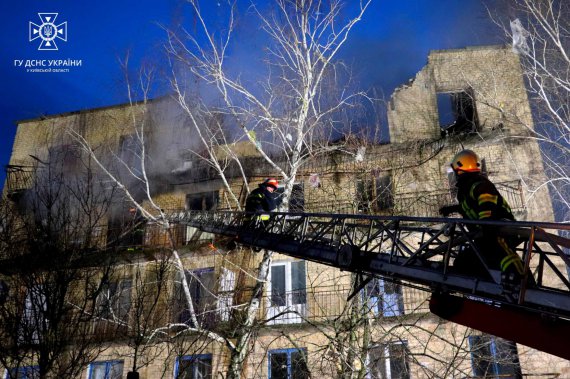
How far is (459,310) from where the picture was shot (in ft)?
14.9

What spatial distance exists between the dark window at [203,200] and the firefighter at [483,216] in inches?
550

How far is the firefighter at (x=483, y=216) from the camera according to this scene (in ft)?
12.7

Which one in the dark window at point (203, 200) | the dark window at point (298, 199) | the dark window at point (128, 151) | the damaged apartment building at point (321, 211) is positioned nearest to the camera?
the damaged apartment building at point (321, 211)

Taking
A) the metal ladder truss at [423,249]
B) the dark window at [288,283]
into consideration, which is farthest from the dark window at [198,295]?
the metal ladder truss at [423,249]

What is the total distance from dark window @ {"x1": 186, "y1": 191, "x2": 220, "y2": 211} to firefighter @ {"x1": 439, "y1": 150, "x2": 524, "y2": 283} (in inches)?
550

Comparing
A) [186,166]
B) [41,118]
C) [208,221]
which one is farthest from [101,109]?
[208,221]

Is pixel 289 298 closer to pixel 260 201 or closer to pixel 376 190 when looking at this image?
pixel 376 190

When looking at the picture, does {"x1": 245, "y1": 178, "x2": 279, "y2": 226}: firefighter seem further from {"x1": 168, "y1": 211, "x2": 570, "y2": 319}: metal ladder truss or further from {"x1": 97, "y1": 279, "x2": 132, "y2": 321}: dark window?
{"x1": 97, "y1": 279, "x2": 132, "y2": 321}: dark window

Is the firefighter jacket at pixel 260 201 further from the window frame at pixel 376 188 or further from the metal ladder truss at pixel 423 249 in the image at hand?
the window frame at pixel 376 188

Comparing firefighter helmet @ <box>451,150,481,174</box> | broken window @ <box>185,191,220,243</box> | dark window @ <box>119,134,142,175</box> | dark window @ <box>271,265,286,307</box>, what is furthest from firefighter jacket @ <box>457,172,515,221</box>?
dark window @ <box>119,134,142,175</box>

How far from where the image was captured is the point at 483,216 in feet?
13.4

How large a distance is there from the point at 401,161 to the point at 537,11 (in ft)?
21.3

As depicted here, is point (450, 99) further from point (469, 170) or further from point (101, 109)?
point (101, 109)

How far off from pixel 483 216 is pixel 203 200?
14958 mm
